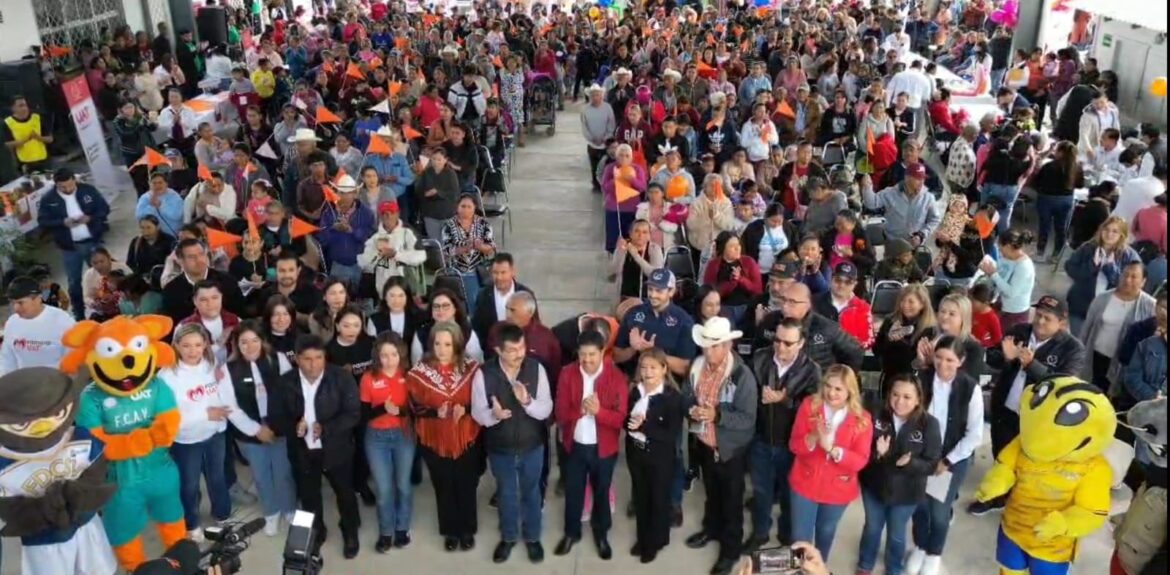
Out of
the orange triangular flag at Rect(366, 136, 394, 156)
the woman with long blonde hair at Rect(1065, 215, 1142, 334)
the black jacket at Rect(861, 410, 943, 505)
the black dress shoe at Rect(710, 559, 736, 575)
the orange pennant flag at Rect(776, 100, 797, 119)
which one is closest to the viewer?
the black jacket at Rect(861, 410, 943, 505)

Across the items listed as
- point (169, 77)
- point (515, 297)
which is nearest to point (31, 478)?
point (515, 297)

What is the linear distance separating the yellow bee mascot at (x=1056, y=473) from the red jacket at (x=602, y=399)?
5.72 ft

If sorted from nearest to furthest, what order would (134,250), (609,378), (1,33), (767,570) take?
(767,570) < (609,378) < (134,250) < (1,33)

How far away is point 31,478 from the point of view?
4.10 metres

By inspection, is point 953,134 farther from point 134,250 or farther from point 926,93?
point 134,250

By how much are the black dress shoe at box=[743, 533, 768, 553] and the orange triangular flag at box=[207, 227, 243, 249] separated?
408 centimetres

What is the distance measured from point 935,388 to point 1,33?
1333 cm

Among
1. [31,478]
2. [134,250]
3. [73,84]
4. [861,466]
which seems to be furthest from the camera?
[73,84]

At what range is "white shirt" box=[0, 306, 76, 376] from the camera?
548 cm

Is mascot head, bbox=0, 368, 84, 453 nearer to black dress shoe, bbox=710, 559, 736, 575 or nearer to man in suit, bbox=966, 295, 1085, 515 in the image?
black dress shoe, bbox=710, 559, 736, 575

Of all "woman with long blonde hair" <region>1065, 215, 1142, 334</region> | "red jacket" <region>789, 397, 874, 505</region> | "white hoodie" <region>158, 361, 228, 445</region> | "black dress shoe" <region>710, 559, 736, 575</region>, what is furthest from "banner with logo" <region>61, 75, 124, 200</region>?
"woman with long blonde hair" <region>1065, 215, 1142, 334</region>

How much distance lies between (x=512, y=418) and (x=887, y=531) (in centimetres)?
203

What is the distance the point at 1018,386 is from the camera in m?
5.16

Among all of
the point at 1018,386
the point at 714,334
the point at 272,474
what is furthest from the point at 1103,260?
the point at 272,474
